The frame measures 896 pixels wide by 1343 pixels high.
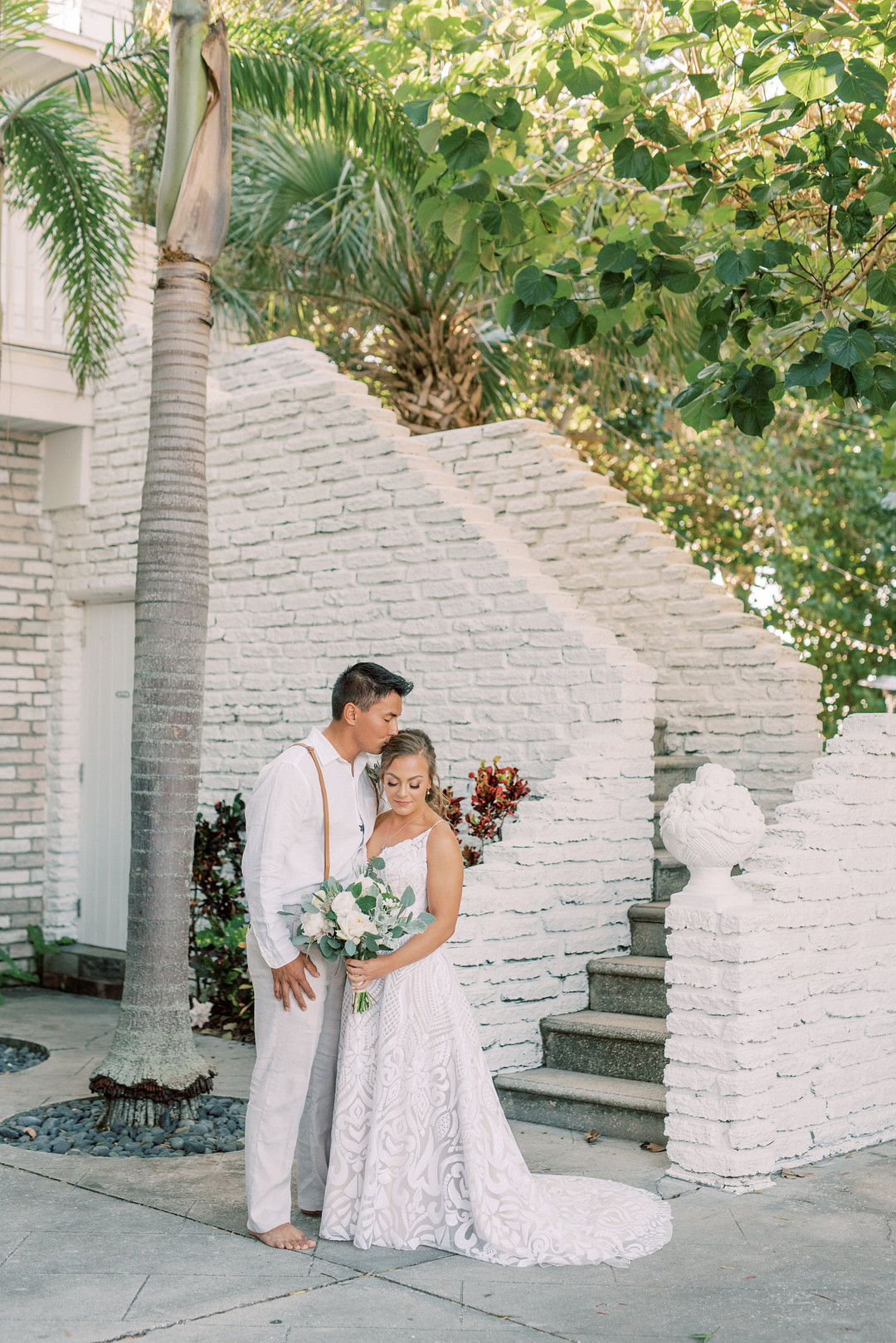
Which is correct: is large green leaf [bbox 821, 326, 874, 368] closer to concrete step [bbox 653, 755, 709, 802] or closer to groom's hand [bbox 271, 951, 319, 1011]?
concrete step [bbox 653, 755, 709, 802]

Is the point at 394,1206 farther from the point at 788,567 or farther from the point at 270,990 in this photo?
the point at 788,567

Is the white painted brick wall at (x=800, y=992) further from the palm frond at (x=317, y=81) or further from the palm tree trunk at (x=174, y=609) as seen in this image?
the palm frond at (x=317, y=81)

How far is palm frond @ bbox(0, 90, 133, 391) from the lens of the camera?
7320 millimetres

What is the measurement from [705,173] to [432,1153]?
4.31m

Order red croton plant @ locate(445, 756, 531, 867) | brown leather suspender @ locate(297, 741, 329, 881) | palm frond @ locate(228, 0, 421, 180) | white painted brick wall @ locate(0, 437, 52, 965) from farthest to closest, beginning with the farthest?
white painted brick wall @ locate(0, 437, 52, 965), palm frond @ locate(228, 0, 421, 180), red croton plant @ locate(445, 756, 531, 867), brown leather suspender @ locate(297, 741, 329, 881)

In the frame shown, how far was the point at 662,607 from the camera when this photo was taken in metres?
7.73

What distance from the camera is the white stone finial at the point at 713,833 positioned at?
494cm

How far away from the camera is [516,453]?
26.7 ft

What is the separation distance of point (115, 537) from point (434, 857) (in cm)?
572

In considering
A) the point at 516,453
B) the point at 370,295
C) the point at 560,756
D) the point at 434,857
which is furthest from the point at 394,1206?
the point at 370,295

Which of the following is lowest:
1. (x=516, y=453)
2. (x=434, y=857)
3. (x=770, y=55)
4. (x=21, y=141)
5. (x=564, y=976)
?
(x=564, y=976)

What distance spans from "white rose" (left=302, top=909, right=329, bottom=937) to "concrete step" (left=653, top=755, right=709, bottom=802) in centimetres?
349

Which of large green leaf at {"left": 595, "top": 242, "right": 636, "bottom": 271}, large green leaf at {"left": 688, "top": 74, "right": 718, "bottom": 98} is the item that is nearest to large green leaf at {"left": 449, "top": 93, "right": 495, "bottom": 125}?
large green leaf at {"left": 595, "top": 242, "right": 636, "bottom": 271}

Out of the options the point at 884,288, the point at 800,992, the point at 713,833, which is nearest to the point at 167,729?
the point at 713,833
